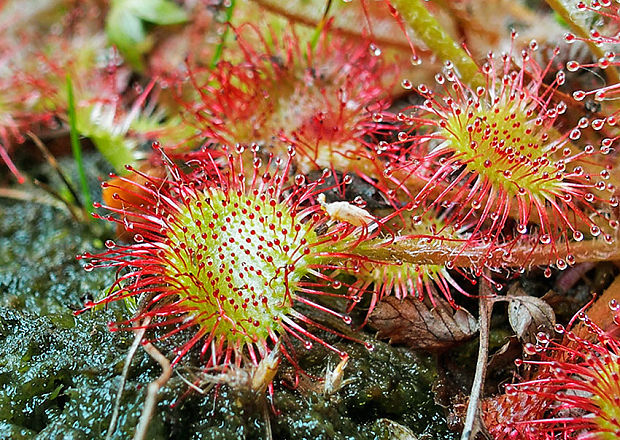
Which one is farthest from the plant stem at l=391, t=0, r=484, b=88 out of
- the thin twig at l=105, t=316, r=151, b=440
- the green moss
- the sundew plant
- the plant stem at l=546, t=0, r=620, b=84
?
the thin twig at l=105, t=316, r=151, b=440

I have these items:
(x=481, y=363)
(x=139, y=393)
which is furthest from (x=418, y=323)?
(x=139, y=393)

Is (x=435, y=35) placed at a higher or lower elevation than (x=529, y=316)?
higher

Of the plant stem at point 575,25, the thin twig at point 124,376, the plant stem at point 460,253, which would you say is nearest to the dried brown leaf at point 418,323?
the plant stem at point 460,253

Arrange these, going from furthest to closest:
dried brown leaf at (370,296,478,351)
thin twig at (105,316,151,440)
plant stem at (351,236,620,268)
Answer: dried brown leaf at (370,296,478,351), plant stem at (351,236,620,268), thin twig at (105,316,151,440)

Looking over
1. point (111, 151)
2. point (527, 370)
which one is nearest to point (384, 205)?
point (527, 370)

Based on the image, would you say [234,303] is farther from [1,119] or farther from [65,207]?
[1,119]

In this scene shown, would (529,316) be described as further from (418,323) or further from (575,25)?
(575,25)

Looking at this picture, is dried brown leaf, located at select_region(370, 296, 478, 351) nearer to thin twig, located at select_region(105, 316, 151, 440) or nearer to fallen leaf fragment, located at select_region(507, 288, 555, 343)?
fallen leaf fragment, located at select_region(507, 288, 555, 343)
